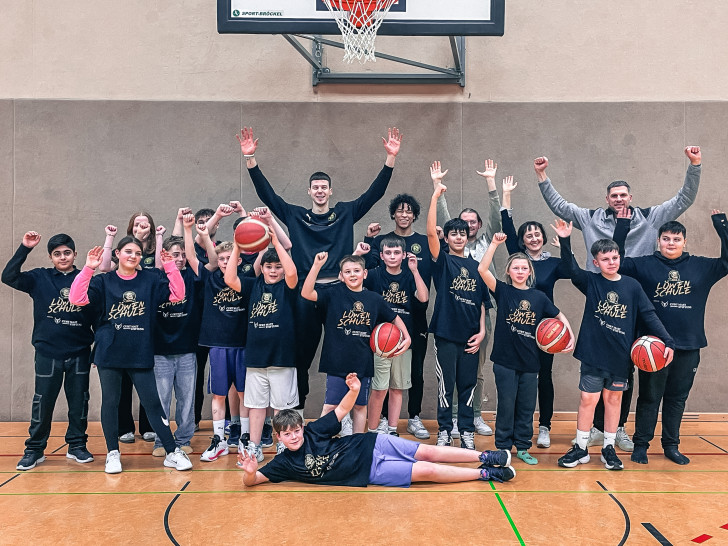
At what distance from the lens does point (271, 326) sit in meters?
4.98

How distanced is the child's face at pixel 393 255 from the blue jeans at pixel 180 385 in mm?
1801

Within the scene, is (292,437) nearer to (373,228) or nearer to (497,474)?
(497,474)

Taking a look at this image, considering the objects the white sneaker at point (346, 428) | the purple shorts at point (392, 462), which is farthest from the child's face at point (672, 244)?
the white sneaker at point (346, 428)

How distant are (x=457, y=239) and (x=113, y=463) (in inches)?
125

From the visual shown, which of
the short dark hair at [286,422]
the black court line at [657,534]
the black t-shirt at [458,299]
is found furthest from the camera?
the black t-shirt at [458,299]

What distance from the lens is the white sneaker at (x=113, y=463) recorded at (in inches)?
188

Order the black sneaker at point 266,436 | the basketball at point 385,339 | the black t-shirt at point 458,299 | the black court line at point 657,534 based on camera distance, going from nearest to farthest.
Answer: the black court line at point 657,534
the basketball at point 385,339
the black t-shirt at point 458,299
the black sneaker at point 266,436

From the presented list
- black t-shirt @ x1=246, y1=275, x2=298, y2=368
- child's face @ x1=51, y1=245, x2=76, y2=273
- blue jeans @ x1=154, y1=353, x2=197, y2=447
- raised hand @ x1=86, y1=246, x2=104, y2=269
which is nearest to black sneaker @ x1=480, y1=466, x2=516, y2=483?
black t-shirt @ x1=246, y1=275, x2=298, y2=368

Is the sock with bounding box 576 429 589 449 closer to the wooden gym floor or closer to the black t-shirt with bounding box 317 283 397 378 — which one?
the wooden gym floor

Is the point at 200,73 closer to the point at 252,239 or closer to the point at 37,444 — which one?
the point at 252,239

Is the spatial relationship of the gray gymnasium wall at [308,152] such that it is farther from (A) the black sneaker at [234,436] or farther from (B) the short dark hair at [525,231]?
(A) the black sneaker at [234,436]

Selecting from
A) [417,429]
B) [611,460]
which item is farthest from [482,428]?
[611,460]

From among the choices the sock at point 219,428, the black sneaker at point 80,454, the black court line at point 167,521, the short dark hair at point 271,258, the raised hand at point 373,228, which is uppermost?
the raised hand at point 373,228

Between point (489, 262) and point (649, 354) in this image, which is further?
point (489, 262)
